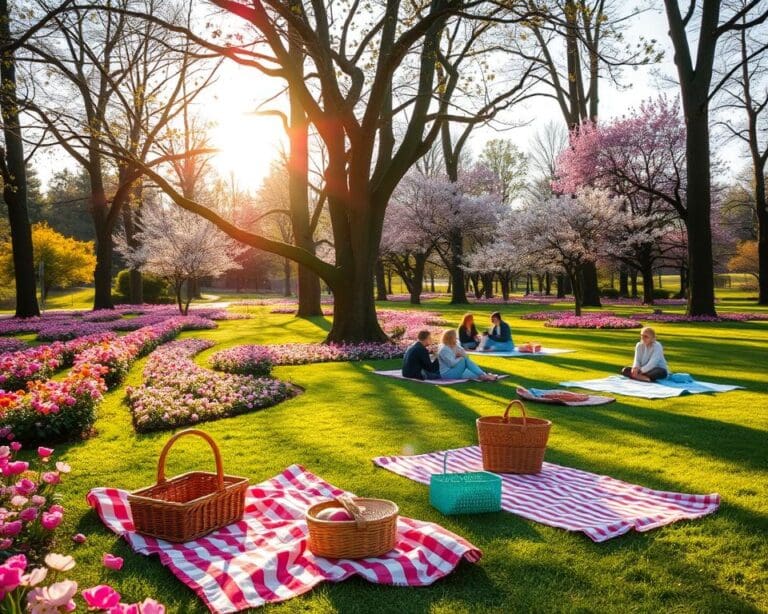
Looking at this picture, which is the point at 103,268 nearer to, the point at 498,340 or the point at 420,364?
the point at 498,340

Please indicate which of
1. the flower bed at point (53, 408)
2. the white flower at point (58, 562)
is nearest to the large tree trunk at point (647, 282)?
the flower bed at point (53, 408)

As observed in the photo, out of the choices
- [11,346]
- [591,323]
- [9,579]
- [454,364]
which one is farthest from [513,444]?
[591,323]

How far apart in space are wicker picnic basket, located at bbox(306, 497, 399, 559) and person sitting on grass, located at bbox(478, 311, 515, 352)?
41.9 feet

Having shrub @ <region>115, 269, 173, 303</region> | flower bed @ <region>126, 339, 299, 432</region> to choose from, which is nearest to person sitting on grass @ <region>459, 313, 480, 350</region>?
flower bed @ <region>126, 339, 299, 432</region>

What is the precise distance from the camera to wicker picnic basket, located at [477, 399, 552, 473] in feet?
21.2

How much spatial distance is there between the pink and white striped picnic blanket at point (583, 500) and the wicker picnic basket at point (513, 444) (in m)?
0.12

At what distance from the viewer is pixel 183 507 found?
4672mm

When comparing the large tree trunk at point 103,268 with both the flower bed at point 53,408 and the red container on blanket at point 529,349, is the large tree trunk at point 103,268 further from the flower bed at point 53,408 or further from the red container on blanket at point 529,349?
the flower bed at point 53,408

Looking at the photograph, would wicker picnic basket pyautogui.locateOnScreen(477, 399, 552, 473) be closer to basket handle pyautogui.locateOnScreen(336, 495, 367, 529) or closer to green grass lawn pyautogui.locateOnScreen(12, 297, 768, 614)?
green grass lawn pyautogui.locateOnScreen(12, 297, 768, 614)

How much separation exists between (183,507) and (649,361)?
9.74 meters

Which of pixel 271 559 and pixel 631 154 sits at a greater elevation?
pixel 631 154

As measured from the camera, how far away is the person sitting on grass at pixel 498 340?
16891mm

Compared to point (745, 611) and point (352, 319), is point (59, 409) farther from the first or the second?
point (352, 319)

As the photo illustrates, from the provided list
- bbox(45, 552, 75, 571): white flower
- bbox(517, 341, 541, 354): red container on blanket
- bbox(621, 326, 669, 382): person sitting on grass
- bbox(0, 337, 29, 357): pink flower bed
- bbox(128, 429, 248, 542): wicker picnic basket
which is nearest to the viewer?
bbox(45, 552, 75, 571): white flower
